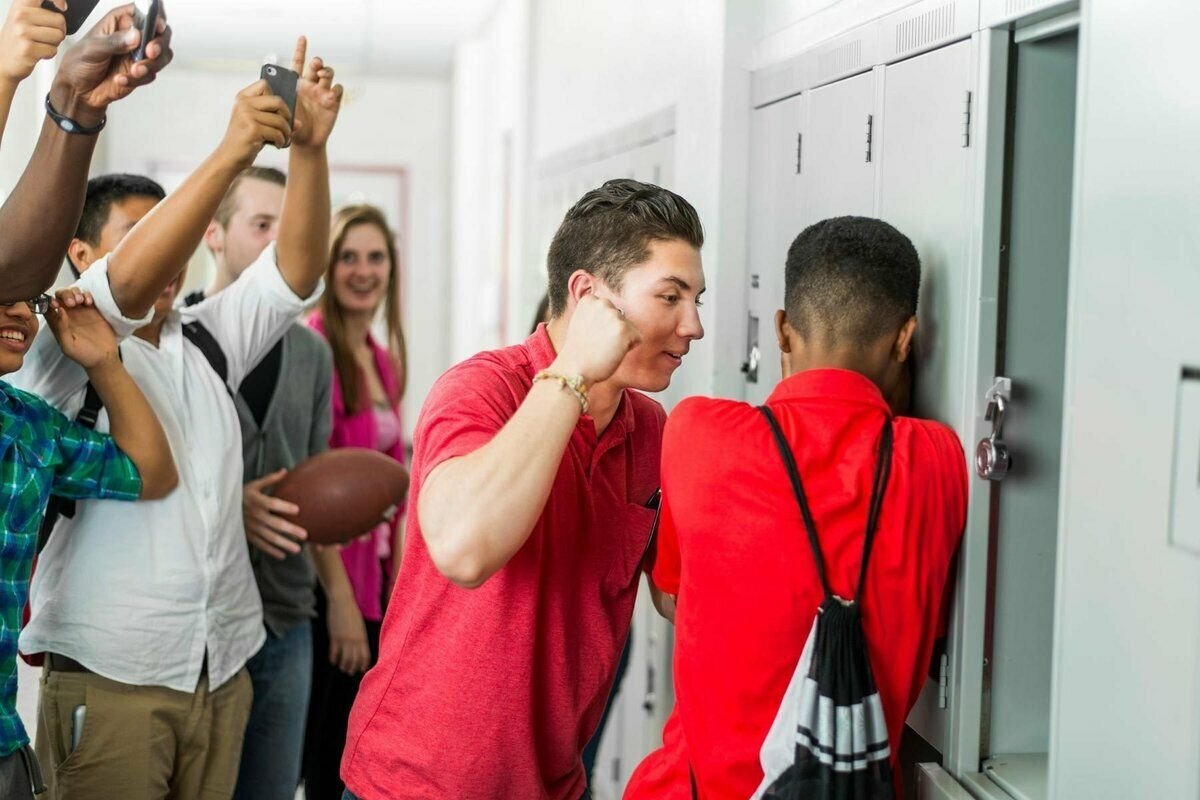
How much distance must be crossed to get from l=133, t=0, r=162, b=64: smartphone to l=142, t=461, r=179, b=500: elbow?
0.67m

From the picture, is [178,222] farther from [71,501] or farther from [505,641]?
[505,641]

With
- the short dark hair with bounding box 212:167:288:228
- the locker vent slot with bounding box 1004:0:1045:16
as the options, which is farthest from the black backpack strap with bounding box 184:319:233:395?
the locker vent slot with bounding box 1004:0:1045:16

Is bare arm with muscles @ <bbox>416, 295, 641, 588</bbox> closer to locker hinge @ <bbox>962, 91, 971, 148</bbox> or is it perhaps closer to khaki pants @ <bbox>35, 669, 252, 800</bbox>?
locker hinge @ <bbox>962, 91, 971, 148</bbox>

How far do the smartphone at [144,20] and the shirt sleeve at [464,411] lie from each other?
27.3 inches

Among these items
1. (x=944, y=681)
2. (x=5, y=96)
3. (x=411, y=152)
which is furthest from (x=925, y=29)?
(x=411, y=152)

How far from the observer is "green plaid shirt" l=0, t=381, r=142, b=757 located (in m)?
1.77

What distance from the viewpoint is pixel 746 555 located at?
155 centimetres

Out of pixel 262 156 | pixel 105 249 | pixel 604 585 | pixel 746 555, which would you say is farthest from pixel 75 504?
pixel 262 156

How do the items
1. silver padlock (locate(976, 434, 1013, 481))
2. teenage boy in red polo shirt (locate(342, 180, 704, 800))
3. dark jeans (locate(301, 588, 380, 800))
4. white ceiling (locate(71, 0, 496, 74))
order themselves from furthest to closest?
white ceiling (locate(71, 0, 496, 74)) < dark jeans (locate(301, 588, 380, 800)) < silver padlock (locate(976, 434, 1013, 481)) < teenage boy in red polo shirt (locate(342, 180, 704, 800))

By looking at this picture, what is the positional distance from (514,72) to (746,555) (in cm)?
469

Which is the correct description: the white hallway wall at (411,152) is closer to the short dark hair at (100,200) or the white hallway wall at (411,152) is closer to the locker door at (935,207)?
the short dark hair at (100,200)

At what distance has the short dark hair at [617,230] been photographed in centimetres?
166

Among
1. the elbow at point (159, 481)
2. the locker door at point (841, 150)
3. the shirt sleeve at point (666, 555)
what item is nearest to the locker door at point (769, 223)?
the locker door at point (841, 150)

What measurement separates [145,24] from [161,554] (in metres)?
0.88
